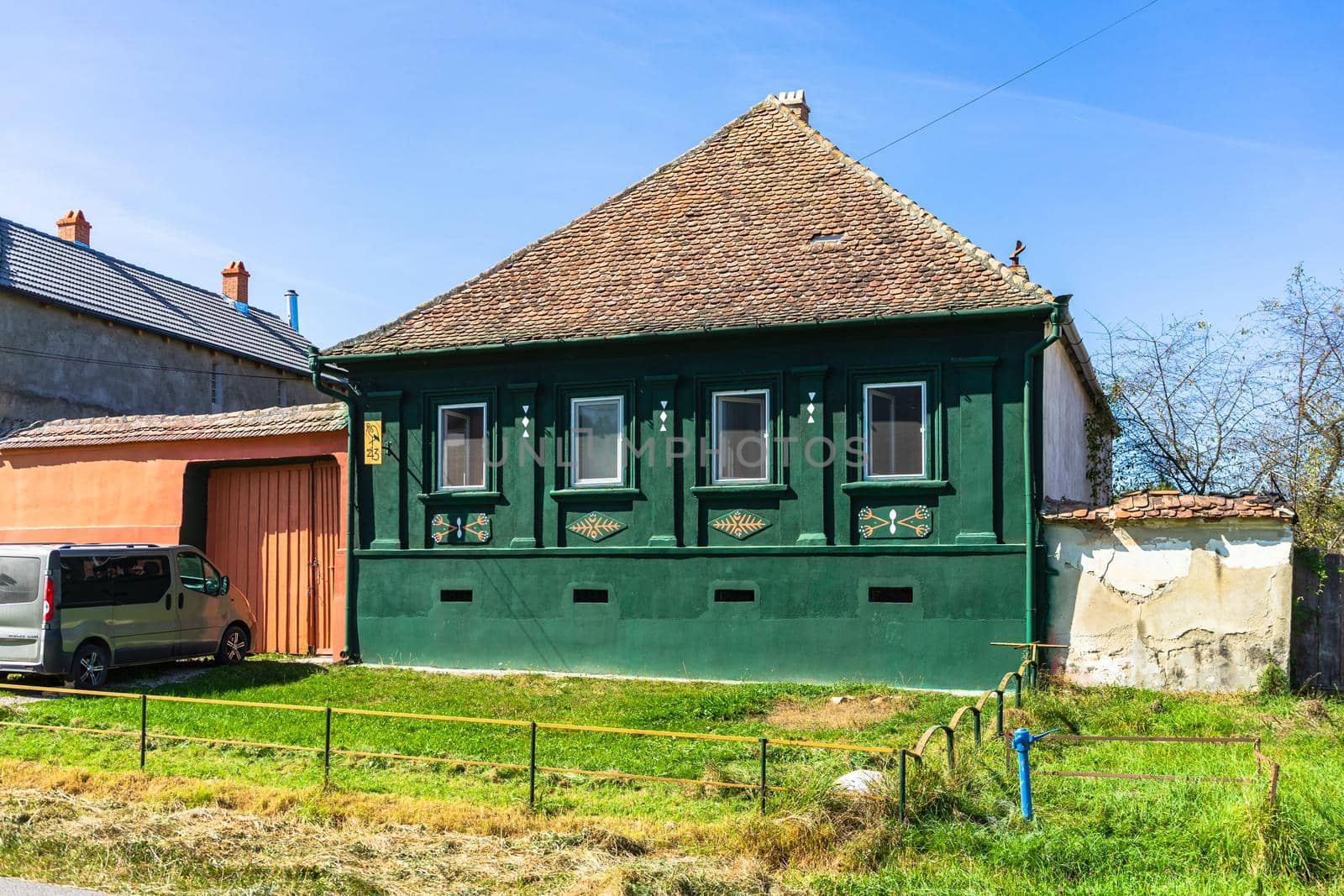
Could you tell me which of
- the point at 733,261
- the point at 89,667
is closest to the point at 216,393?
the point at 89,667

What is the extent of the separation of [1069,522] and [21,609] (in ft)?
38.1

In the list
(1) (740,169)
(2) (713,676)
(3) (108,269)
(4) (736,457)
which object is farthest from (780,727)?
(3) (108,269)

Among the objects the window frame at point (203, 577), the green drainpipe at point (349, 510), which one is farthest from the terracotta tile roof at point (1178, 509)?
the window frame at point (203, 577)

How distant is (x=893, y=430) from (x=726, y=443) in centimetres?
213

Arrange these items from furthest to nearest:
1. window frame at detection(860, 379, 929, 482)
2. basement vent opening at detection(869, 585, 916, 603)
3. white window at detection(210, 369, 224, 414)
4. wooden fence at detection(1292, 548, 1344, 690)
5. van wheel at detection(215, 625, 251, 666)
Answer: white window at detection(210, 369, 224, 414) → van wheel at detection(215, 625, 251, 666) → window frame at detection(860, 379, 929, 482) → basement vent opening at detection(869, 585, 916, 603) → wooden fence at detection(1292, 548, 1344, 690)

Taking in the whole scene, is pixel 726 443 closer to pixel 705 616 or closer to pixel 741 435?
pixel 741 435

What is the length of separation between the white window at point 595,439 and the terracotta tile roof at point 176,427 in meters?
3.42

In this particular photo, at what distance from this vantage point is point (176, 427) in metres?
18.0

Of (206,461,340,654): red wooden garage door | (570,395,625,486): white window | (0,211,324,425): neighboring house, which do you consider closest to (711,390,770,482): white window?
(570,395,625,486): white window

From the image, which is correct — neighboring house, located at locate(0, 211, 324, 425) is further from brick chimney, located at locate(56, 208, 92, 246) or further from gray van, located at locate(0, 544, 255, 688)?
gray van, located at locate(0, 544, 255, 688)

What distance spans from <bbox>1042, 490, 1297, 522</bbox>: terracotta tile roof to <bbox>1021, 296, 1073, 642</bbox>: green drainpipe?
10.0 inches

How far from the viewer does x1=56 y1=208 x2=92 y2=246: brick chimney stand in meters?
28.4

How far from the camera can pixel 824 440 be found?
1491 cm

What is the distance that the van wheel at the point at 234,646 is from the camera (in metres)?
15.7
